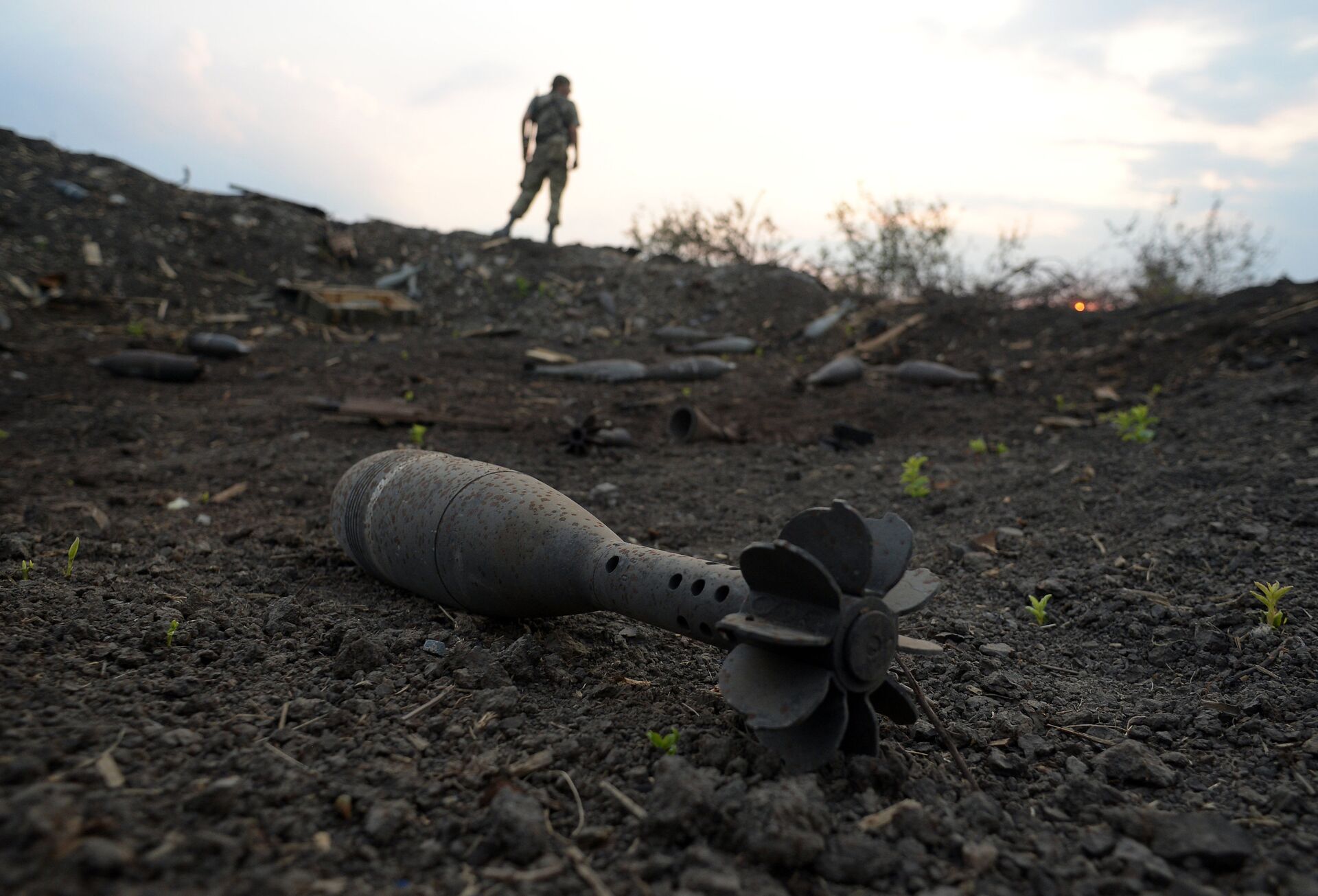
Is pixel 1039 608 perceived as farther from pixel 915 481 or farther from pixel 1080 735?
pixel 915 481

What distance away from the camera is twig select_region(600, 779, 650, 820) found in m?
1.48

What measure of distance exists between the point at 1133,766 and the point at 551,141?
12139mm

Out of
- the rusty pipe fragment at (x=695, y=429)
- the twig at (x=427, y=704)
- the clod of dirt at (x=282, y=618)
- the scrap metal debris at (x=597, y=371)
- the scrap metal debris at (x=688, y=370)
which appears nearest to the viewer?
the twig at (x=427, y=704)

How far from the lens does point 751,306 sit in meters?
12.0

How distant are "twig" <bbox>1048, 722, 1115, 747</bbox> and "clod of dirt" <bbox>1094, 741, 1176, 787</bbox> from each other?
96 millimetres

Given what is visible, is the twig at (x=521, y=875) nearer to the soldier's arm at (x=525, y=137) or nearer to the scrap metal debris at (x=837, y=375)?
the scrap metal debris at (x=837, y=375)

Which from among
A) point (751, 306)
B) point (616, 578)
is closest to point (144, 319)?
point (751, 306)

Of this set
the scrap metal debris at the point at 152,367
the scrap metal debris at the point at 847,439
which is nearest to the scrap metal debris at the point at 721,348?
the scrap metal debris at the point at 847,439

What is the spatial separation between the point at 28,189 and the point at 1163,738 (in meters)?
14.8

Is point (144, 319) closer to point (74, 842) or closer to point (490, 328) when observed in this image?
point (490, 328)

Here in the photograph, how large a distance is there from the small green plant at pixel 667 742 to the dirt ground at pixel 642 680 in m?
0.05

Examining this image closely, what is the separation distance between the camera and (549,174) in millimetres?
12656

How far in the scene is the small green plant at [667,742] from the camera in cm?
170

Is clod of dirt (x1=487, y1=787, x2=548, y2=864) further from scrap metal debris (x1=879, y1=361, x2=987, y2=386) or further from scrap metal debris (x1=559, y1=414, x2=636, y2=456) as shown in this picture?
scrap metal debris (x1=879, y1=361, x2=987, y2=386)
